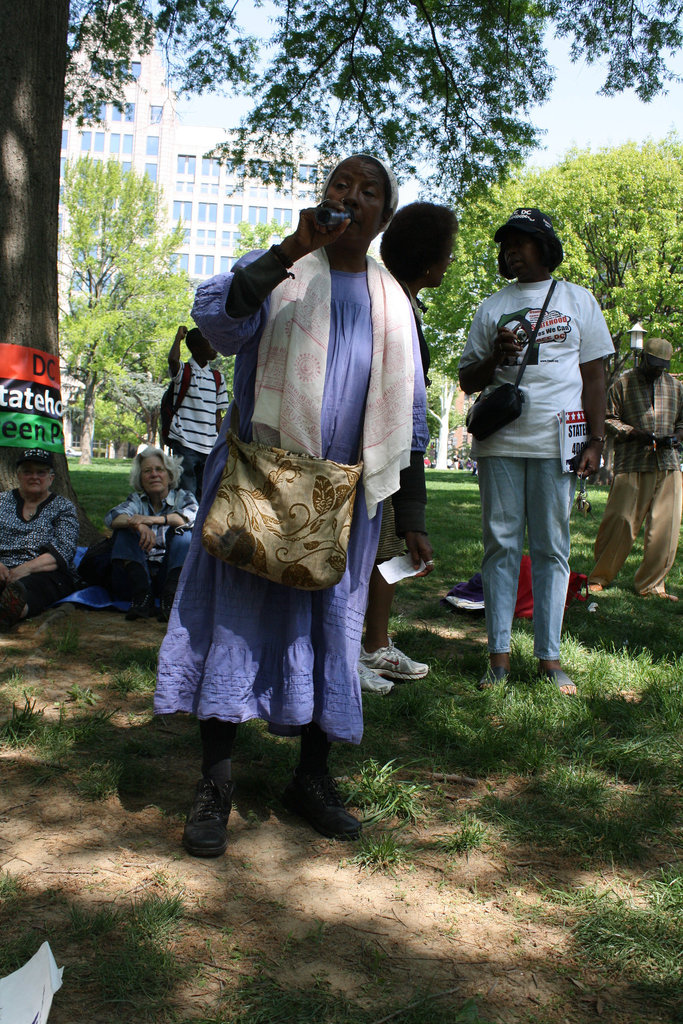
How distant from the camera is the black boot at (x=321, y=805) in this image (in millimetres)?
2705

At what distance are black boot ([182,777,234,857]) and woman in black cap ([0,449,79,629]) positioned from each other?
2864 millimetres

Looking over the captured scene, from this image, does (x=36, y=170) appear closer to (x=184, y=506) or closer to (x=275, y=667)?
(x=184, y=506)

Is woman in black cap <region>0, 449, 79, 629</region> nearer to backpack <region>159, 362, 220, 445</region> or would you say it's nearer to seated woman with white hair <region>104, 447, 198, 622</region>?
seated woman with white hair <region>104, 447, 198, 622</region>

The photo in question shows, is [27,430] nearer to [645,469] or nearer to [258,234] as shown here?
[645,469]

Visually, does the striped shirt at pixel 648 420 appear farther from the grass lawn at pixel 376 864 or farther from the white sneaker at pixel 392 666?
the white sneaker at pixel 392 666

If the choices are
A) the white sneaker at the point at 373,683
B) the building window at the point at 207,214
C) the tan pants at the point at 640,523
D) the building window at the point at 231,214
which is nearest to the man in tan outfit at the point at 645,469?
the tan pants at the point at 640,523

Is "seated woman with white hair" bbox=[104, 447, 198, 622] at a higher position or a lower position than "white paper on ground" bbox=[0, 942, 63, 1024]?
higher

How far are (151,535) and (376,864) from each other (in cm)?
337

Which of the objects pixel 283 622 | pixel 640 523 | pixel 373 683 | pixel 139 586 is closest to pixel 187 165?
pixel 640 523

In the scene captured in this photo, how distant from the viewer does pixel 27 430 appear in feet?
19.2

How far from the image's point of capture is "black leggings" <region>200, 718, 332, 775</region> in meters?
2.67

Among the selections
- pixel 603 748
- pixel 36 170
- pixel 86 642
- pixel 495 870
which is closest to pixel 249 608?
pixel 495 870

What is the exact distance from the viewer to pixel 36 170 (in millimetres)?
5883

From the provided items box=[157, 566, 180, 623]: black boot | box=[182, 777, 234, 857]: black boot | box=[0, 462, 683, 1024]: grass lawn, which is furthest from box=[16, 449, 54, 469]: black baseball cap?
box=[182, 777, 234, 857]: black boot
